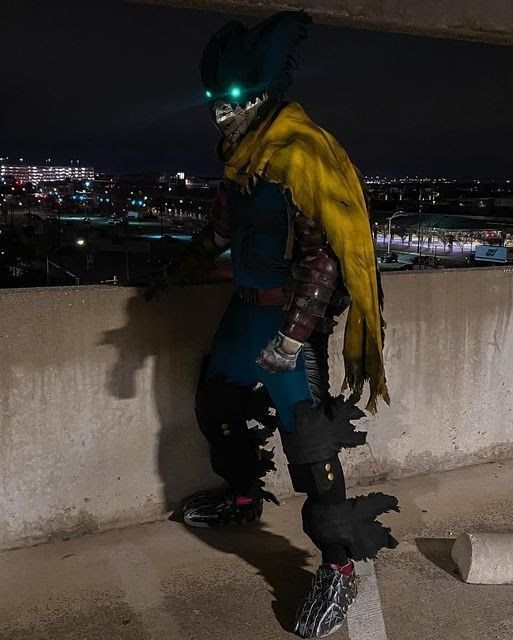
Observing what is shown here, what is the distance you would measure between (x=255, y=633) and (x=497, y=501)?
5.76ft

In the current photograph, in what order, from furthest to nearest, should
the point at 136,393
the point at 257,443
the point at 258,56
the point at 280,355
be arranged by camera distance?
the point at 136,393
the point at 257,443
the point at 258,56
the point at 280,355

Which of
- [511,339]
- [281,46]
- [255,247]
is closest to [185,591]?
[255,247]

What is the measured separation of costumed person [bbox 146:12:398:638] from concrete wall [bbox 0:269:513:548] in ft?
1.86

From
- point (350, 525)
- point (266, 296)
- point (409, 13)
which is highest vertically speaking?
point (409, 13)

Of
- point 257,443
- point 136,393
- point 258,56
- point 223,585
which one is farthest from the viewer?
point 136,393

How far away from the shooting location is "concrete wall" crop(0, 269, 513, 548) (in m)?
3.10

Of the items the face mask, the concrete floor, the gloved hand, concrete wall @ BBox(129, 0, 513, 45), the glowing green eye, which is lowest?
the concrete floor

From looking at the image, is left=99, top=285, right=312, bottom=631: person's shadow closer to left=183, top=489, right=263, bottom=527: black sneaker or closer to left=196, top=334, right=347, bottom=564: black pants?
left=183, top=489, right=263, bottom=527: black sneaker

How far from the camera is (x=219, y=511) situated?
132 inches

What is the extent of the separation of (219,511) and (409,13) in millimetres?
2702

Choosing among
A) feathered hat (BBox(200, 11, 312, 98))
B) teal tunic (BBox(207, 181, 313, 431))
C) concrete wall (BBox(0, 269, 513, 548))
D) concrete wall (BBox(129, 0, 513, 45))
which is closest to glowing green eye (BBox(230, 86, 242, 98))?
feathered hat (BBox(200, 11, 312, 98))

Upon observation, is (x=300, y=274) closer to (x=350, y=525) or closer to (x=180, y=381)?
(x=350, y=525)

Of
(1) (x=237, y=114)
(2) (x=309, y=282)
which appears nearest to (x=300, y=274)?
(2) (x=309, y=282)

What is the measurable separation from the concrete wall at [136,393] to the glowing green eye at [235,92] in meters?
1.12
